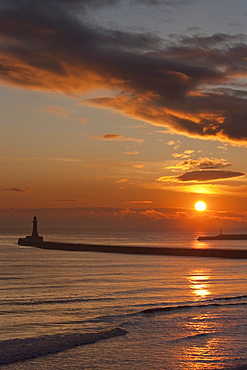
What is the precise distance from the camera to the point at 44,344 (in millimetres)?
21719

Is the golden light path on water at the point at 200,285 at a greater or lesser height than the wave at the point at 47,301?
lesser

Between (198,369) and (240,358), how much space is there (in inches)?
90.6

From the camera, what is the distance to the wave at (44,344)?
1980cm

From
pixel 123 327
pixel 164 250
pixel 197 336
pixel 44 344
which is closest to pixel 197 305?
pixel 123 327

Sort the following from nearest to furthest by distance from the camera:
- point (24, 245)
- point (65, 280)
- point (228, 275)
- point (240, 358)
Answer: point (240, 358) < point (65, 280) < point (228, 275) < point (24, 245)

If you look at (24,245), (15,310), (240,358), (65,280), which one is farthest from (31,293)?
(24,245)

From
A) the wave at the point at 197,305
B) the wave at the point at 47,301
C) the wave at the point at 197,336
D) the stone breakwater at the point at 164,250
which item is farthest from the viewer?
the stone breakwater at the point at 164,250

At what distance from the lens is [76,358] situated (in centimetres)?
1964

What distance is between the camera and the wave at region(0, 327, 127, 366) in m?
19.8

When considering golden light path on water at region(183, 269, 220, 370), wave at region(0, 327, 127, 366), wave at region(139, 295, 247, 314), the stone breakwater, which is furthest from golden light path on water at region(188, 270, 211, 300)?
the stone breakwater

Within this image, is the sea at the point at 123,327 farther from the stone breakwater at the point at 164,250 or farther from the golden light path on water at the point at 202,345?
the stone breakwater at the point at 164,250

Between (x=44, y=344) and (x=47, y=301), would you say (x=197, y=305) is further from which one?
(x=44, y=344)

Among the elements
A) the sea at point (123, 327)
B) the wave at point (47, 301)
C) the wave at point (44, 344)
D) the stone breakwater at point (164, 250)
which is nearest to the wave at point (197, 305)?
the sea at point (123, 327)

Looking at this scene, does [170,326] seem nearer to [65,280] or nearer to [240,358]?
[240,358]
